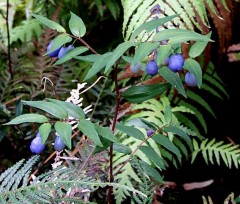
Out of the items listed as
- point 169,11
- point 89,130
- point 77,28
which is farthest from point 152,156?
point 169,11

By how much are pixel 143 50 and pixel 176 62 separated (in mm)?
79

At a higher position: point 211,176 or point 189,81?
point 189,81

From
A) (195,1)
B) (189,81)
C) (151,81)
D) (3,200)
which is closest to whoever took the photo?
(3,200)

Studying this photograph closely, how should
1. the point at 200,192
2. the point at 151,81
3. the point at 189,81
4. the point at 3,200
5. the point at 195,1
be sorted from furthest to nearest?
the point at 200,192 → the point at 151,81 → the point at 195,1 → the point at 189,81 → the point at 3,200

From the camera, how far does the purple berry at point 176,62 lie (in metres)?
0.97

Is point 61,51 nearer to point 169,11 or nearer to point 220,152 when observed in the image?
point 169,11

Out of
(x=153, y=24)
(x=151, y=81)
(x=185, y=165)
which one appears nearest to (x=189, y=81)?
(x=153, y=24)

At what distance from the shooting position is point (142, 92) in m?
1.07

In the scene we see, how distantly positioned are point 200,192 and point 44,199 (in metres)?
1.01

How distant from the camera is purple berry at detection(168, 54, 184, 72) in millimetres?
970

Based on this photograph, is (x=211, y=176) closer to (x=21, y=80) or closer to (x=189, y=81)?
(x=21, y=80)

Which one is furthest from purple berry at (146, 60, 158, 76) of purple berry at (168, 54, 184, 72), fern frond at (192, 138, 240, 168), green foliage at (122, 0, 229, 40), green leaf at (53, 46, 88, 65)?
fern frond at (192, 138, 240, 168)

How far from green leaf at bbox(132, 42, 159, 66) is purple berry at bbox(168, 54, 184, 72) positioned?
0.18 ft

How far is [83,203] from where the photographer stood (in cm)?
97
